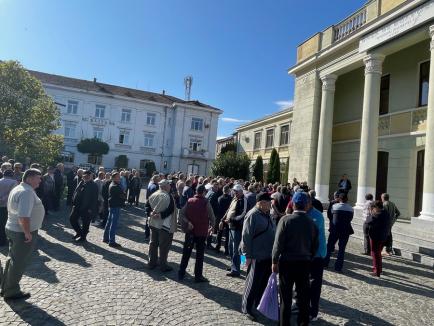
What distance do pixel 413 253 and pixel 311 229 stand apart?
704 cm

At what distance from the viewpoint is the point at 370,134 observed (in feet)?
47.1

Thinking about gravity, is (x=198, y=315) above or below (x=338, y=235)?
below

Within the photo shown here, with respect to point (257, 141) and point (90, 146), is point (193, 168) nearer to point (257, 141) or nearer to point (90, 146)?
point (90, 146)

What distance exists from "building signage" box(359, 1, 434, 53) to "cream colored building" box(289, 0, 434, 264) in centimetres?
3

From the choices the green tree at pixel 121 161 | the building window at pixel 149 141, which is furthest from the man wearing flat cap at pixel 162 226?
the building window at pixel 149 141

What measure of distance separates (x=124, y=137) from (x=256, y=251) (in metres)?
46.2

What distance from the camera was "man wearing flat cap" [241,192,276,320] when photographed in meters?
4.98

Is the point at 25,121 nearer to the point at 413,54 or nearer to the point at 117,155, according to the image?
the point at 413,54

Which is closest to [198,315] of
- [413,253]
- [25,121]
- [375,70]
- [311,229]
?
[311,229]

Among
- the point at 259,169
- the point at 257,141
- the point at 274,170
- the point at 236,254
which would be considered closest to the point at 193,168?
the point at 257,141

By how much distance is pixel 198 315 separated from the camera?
16.0 ft

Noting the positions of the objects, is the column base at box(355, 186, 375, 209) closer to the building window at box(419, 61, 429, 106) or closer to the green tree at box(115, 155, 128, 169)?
the building window at box(419, 61, 429, 106)

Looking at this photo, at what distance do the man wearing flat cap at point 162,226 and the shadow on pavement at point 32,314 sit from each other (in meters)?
2.57

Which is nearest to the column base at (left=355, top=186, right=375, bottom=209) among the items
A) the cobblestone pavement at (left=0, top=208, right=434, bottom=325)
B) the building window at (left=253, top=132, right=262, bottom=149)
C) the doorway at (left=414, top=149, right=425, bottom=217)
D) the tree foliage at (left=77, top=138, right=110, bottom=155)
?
the doorway at (left=414, top=149, right=425, bottom=217)
